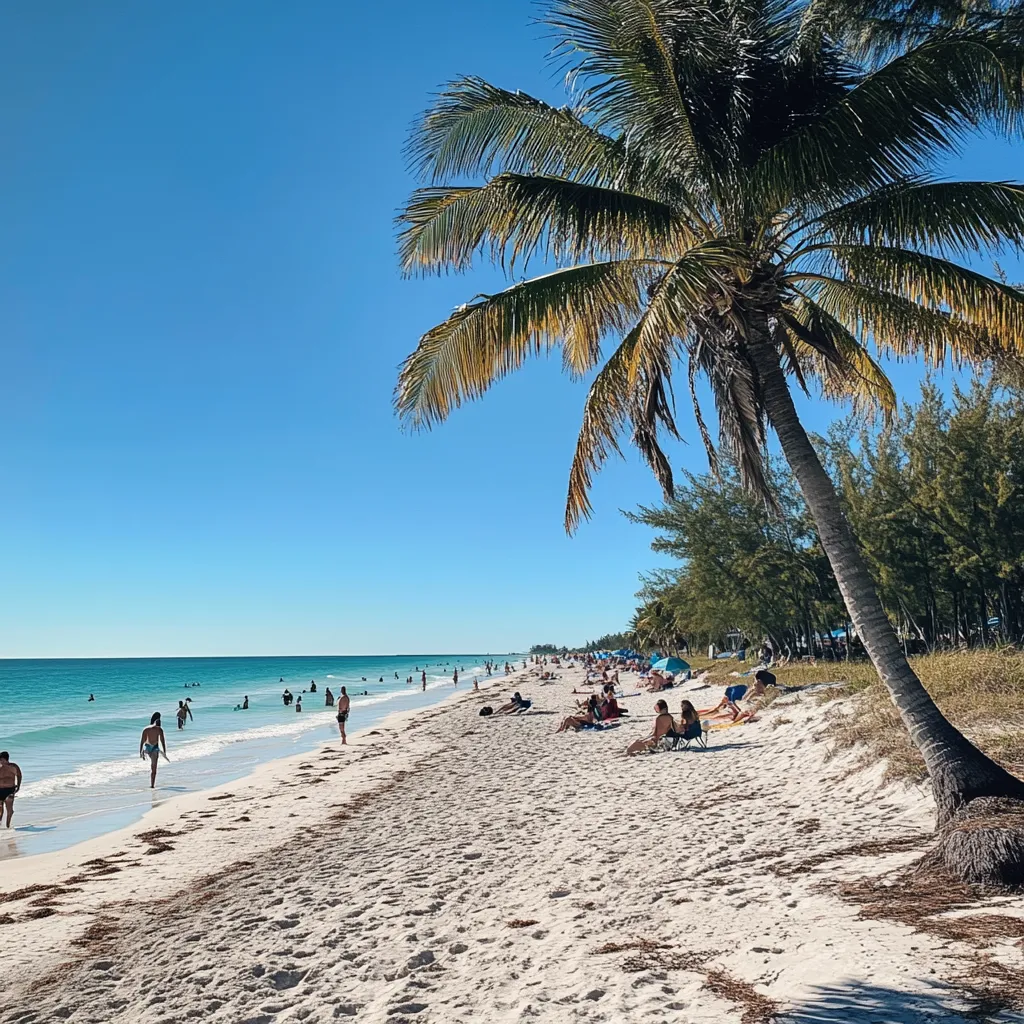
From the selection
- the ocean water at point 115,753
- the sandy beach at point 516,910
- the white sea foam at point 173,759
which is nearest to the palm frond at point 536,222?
the sandy beach at point 516,910

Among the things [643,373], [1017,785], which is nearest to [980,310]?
[643,373]

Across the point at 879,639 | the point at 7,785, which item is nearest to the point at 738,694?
the point at 879,639

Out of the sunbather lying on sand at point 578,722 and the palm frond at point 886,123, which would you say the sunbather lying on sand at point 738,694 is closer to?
the sunbather lying on sand at point 578,722

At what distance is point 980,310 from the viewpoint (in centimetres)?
584

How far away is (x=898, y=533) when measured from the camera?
21.7 metres

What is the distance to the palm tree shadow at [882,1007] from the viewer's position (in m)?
2.98

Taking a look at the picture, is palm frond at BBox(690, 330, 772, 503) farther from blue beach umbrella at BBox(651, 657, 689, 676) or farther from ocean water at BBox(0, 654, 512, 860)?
blue beach umbrella at BBox(651, 657, 689, 676)

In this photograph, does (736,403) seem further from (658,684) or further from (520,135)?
(658,684)

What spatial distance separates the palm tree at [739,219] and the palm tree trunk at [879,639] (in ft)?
0.06

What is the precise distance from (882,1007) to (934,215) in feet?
18.9

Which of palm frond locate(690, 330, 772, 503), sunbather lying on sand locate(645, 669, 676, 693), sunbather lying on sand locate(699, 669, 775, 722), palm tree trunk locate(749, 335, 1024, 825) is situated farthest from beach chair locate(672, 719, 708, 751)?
sunbather lying on sand locate(645, 669, 676, 693)

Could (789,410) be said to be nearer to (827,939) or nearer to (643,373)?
(643,373)

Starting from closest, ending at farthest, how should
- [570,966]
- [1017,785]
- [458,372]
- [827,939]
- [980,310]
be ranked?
[827,939], [570,966], [1017,785], [980,310], [458,372]

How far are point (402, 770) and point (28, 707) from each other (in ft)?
169
